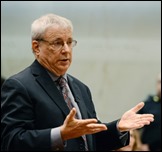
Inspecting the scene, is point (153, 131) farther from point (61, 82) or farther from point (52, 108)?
point (52, 108)

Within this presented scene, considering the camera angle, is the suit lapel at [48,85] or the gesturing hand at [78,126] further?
the suit lapel at [48,85]

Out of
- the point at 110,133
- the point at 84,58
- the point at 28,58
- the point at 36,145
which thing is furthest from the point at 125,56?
the point at 36,145

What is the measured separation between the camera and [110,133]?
185 cm

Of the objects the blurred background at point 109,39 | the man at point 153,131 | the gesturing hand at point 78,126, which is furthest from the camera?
the blurred background at point 109,39

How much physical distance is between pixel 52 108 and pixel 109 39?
8.28 feet

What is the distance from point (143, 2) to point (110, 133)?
2438 millimetres

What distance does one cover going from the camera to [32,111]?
1.63m

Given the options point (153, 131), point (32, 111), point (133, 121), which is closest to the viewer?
point (32, 111)

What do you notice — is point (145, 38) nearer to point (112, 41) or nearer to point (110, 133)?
point (112, 41)

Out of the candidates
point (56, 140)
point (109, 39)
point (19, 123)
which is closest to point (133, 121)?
point (56, 140)

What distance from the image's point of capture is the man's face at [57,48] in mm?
1722

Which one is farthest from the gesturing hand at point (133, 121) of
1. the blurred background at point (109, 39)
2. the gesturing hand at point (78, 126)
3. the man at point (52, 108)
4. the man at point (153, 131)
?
the blurred background at point (109, 39)

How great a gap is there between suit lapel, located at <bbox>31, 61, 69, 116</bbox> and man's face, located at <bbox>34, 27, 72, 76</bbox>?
5cm

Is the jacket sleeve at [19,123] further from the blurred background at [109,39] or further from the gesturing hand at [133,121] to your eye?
the blurred background at [109,39]
